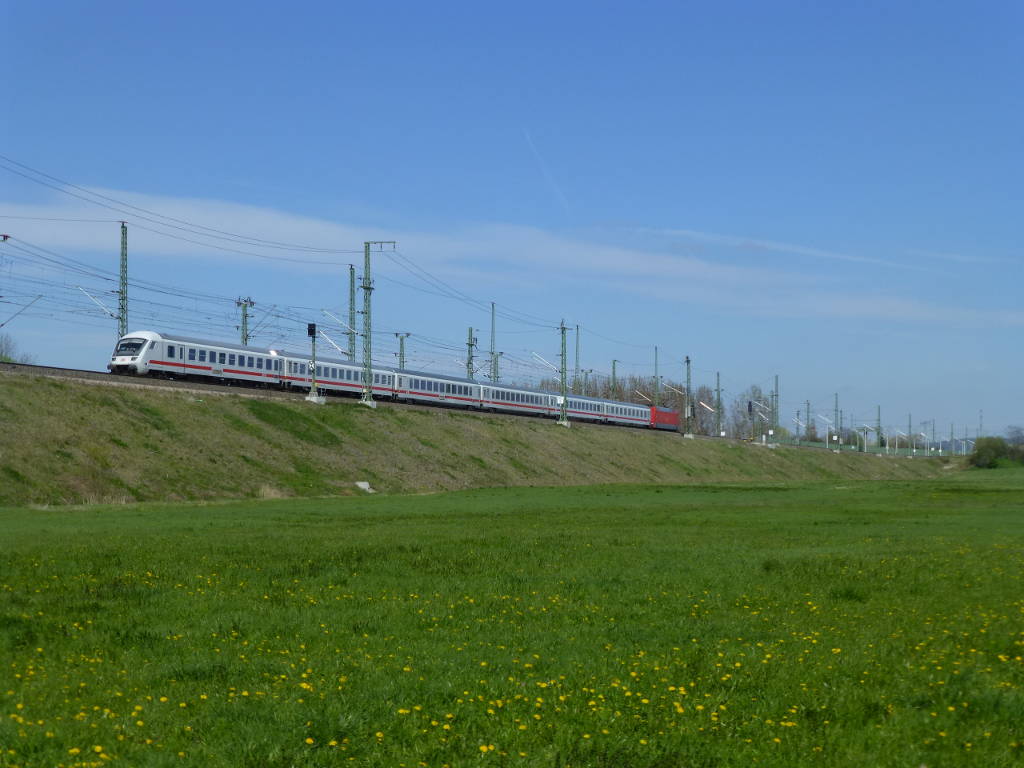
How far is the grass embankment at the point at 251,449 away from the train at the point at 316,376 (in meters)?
4.68

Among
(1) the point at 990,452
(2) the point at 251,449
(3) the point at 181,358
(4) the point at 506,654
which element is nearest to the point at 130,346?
(3) the point at 181,358

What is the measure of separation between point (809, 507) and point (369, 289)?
42.6 meters

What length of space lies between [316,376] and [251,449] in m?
20.7

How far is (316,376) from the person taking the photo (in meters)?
85.0

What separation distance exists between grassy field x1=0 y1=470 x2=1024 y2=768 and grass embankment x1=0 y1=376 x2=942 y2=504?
28.3 m

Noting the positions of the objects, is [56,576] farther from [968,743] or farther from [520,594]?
[968,743]

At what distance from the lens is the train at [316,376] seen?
7319 cm

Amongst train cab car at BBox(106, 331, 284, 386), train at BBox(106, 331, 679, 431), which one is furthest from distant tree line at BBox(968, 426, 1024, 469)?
train cab car at BBox(106, 331, 284, 386)

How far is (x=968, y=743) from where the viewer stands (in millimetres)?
9789

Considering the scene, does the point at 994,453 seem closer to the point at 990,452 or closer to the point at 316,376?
the point at 990,452

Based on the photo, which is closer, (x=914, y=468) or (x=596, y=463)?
(x=596, y=463)

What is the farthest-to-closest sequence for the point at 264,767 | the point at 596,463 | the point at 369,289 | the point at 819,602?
the point at 596,463 → the point at 369,289 → the point at 819,602 → the point at 264,767

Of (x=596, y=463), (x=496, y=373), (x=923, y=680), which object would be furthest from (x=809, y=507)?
(x=496, y=373)

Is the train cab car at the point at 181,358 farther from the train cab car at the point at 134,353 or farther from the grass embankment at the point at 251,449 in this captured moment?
the grass embankment at the point at 251,449
